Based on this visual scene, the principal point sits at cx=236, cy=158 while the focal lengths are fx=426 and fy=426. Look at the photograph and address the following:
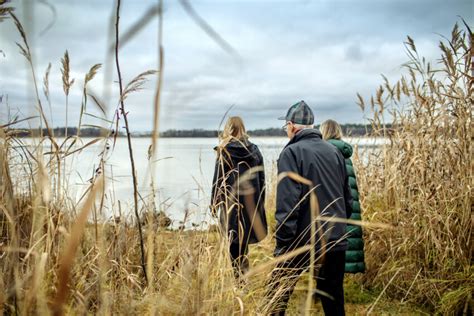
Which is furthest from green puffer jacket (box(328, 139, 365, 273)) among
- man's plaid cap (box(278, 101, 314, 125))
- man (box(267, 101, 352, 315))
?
man (box(267, 101, 352, 315))

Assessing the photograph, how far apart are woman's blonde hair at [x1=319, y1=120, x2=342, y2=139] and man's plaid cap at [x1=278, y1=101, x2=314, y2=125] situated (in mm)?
791

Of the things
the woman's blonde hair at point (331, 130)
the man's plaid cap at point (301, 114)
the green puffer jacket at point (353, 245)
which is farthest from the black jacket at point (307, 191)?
the woman's blonde hair at point (331, 130)

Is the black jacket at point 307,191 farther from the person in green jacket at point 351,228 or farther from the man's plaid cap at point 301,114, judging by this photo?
the person in green jacket at point 351,228

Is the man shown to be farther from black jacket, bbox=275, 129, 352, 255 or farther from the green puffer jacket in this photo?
the green puffer jacket

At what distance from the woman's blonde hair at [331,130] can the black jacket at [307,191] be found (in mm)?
1002

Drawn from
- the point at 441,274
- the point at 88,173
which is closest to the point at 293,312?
the point at 441,274

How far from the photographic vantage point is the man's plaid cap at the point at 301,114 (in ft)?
11.8

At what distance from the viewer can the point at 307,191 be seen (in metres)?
3.34

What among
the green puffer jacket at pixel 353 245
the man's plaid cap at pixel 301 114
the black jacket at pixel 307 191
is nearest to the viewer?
the black jacket at pixel 307 191

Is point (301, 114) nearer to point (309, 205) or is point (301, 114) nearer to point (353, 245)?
point (309, 205)

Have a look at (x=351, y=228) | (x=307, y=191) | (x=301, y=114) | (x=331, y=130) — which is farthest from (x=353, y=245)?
(x=301, y=114)

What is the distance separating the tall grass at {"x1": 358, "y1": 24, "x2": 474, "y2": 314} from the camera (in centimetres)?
371

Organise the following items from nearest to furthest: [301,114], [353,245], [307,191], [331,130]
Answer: [307,191] → [301,114] → [353,245] → [331,130]

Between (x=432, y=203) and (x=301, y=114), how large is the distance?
5.11 feet
